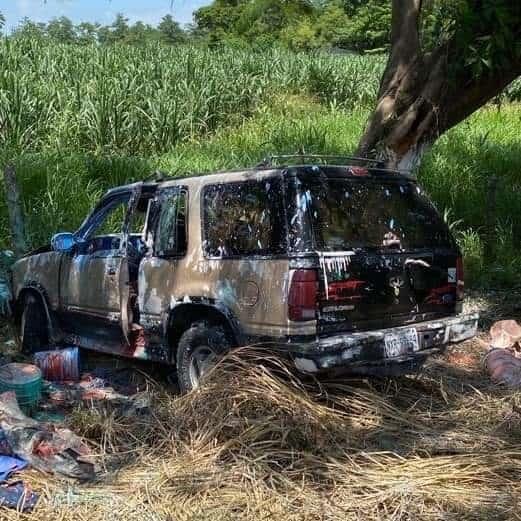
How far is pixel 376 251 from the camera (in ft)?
16.6

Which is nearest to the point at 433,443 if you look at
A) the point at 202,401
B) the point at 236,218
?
the point at 202,401

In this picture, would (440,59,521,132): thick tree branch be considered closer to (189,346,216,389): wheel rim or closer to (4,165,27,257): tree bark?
(189,346,216,389): wheel rim

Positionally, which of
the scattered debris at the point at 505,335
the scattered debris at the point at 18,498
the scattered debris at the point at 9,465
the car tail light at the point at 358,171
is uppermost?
the car tail light at the point at 358,171

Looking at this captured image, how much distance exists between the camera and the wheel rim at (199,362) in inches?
208

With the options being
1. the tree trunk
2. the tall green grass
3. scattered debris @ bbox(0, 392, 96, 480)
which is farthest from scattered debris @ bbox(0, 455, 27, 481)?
the tall green grass

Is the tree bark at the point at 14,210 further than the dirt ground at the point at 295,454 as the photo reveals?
Yes

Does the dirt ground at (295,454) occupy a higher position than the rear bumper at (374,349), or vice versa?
the rear bumper at (374,349)

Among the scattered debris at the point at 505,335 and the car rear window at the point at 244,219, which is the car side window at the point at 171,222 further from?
the scattered debris at the point at 505,335

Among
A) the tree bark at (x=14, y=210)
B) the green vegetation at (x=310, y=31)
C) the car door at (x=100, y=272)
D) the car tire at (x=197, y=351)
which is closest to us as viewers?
the car tire at (x=197, y=351)

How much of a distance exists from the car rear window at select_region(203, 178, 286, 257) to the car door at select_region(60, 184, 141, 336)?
40.7 inches

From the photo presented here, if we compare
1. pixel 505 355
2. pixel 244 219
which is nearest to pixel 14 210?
pixel 244 219

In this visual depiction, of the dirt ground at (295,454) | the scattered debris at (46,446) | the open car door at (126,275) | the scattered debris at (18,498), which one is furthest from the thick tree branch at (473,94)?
the scattered debris at (18,498)

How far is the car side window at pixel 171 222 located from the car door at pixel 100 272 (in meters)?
0.37

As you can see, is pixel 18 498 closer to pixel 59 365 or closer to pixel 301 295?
pixel 301 295
